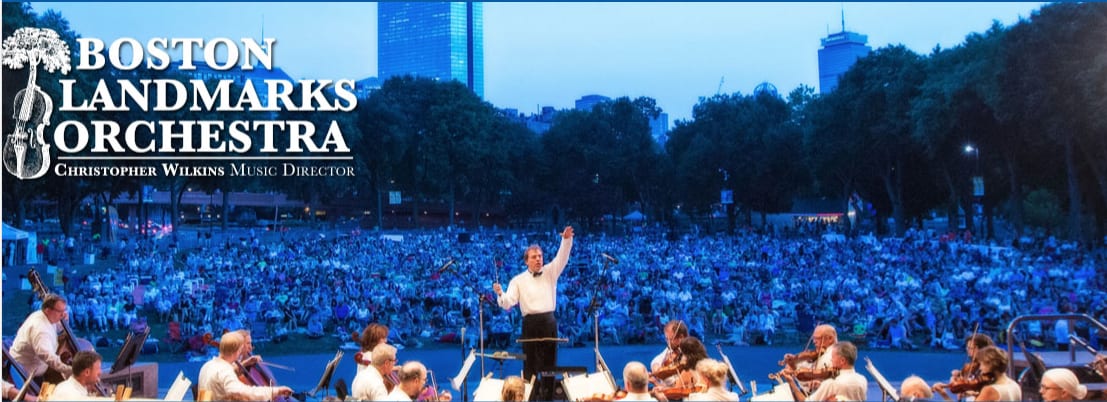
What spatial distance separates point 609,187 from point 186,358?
44.4m

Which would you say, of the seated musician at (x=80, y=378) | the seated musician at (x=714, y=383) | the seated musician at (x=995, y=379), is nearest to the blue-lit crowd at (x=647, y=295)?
the seated musician at (x=80, y=378)

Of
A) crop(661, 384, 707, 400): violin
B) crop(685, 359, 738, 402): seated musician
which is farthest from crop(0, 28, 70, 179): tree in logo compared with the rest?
crop(685, 359, 738, 402): seated musician

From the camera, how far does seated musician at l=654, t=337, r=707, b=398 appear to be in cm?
652

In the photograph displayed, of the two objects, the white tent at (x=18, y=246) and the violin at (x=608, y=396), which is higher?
the white tent at (x=18, y=246)

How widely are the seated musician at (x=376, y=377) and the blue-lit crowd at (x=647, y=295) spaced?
607 centimetres

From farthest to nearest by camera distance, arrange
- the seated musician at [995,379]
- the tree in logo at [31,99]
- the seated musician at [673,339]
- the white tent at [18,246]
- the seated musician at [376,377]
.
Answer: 1. the white tent at [18,246]
2. the tree in logo at [31,99]
3. the seated musician at [673,339]
4. the seated musician at [376,377]
5. the seated musician at [995,379]

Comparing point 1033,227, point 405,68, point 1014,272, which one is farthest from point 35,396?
point 405,68

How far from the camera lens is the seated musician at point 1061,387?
543 cm

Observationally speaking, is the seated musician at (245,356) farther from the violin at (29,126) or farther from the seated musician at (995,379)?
the violin at (29,126)

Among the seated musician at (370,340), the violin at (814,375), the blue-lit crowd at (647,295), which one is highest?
the seated musician at (370,340)

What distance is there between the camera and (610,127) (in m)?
59.7

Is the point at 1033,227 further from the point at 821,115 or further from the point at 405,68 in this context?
the point at 405,68

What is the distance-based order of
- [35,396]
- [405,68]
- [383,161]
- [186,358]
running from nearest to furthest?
[35,396], [186,358], [383,161], [405,68]

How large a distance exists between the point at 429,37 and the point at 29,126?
115 metres
